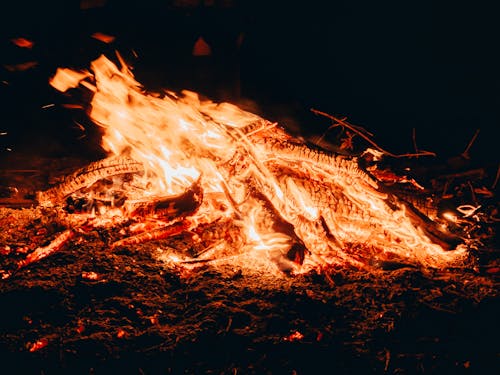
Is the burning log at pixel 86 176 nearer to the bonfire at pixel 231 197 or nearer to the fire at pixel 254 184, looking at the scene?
the bonfire at pixel 231 197

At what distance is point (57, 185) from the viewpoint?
3.71m

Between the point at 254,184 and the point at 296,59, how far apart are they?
2.82m

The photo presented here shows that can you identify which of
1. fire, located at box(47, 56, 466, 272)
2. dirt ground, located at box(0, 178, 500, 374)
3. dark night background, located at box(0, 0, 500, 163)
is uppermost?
dark night background, located at box(0, 0, 500, 163)

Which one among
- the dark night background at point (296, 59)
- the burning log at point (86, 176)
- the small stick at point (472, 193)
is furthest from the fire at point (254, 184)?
the dark night background at point (296, 59)

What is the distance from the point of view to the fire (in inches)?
119

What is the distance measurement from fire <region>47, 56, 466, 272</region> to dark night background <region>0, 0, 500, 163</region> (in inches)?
59.1

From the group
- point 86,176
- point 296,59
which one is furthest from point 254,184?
point 296,59

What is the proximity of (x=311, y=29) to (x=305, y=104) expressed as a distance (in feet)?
4.09

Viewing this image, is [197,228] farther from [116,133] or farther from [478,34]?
[478,34]

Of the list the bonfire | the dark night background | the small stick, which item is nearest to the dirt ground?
the bonfire

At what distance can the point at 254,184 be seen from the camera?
3316mm

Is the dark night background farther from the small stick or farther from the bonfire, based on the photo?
the bonfire

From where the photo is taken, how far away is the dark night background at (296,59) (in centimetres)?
485

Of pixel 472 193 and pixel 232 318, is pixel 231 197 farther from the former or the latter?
pixel 472 193
